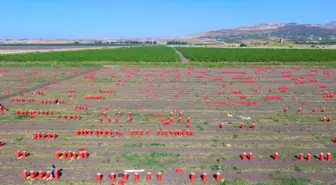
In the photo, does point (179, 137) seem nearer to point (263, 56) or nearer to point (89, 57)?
point (89, 57)

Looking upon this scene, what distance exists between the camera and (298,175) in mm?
12797

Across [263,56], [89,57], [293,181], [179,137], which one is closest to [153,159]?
[179,137]

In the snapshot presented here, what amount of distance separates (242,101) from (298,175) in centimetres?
1519

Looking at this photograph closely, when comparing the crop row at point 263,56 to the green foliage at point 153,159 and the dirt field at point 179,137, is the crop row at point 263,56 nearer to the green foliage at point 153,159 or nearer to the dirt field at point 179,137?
the dirt field at point 179,137

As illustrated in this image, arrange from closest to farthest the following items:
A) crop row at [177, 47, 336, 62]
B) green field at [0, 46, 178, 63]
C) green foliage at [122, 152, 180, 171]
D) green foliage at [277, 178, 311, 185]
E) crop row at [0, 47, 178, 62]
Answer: green foliage at [277, 178, 311, 185], green foliage at [122, 152, 180, 171], crop row at [177, 47, 336, 62], green field at [0, 46, 178, 63], crop row at [0, 47, 178, 62]

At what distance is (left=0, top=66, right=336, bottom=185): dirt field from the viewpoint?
43.5 feet

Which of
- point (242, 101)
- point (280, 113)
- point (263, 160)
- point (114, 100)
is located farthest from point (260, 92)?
point (263, 160)

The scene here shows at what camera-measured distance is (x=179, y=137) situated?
17.6m

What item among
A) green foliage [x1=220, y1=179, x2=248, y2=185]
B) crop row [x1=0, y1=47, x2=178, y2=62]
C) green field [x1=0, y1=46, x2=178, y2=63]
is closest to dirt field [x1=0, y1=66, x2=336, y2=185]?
green foliage [x1=220, y1=179, x2=248, y2=185]

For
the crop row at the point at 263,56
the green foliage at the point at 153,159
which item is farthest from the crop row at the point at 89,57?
the green foliage at the point at 153,159

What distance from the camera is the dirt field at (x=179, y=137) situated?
13.3 metres

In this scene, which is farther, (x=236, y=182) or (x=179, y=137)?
(x=179, y=137)

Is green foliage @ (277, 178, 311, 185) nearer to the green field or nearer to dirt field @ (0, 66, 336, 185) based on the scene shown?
dirt field @ (0, 66, 336, 185)

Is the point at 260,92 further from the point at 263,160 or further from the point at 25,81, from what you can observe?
the point at 25,81
